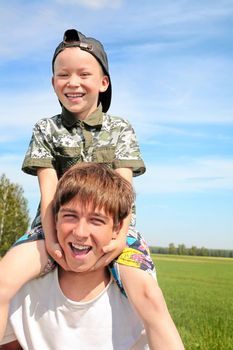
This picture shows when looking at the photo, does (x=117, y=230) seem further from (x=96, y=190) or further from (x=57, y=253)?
(x=57, y=253)

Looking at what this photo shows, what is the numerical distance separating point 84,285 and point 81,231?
0.67 metres

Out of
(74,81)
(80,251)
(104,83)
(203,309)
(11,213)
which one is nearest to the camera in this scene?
(80,251)

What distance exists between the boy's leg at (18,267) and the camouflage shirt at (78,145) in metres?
0.33

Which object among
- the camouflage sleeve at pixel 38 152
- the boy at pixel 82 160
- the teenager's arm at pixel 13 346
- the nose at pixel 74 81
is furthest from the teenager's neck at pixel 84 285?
the nose at pixel 74 81

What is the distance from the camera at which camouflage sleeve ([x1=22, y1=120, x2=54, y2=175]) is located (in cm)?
472

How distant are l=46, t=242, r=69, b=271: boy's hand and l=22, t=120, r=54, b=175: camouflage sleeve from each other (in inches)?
26.5

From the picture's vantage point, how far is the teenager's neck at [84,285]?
470 centimetres

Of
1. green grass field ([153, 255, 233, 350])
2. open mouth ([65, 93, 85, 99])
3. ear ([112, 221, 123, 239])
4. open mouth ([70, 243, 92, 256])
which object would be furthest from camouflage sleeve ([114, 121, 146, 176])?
green grass field ([153, 255, 233, 350])

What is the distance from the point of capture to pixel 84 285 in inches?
185

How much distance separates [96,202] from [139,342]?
1280 millimetres

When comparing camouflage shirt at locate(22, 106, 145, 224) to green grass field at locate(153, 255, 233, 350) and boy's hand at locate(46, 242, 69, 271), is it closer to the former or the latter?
boy's hand at locate(46, 242, 69, 271)

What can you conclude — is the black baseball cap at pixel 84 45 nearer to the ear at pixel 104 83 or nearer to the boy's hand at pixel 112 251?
the ear at pixel 104 83

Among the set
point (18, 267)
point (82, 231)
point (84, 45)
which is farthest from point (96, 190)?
point (84, 45)

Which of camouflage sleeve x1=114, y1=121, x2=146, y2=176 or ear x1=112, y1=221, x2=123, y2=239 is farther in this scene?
camouflage sleeve x1=114, y1=121, x2=146, y2=176
